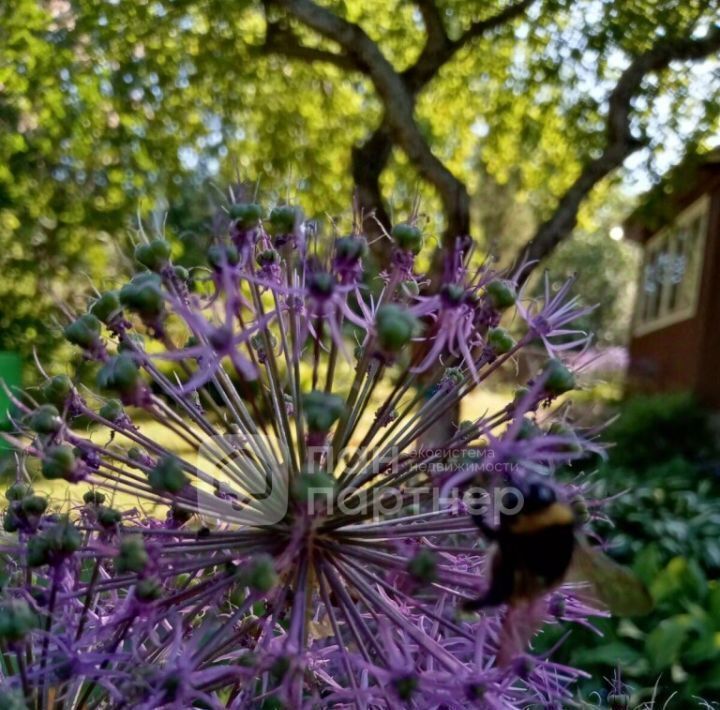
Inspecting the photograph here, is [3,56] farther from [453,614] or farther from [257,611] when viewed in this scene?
[453,614]

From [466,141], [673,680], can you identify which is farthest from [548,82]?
[673,680]

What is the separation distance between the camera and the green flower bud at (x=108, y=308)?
1.72m

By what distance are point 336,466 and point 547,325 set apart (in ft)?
1.89

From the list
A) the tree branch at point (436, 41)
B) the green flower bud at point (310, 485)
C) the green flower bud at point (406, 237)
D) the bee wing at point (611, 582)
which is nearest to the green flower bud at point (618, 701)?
the bee wing at point (611, 582)

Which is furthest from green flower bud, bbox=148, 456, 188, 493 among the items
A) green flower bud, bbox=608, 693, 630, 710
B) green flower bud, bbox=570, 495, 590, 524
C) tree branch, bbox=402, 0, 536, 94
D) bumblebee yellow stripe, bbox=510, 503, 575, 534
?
tree branch, bbox=402, 0, 536, 94

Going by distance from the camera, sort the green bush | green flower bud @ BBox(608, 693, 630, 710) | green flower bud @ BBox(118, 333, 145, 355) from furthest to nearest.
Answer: the green bush → green flower bud @ BBox(608, 693, 630, 710) → green flower bud @ BBox(118, 333, 145, 355)

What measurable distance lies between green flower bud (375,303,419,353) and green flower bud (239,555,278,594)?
0.42 metres

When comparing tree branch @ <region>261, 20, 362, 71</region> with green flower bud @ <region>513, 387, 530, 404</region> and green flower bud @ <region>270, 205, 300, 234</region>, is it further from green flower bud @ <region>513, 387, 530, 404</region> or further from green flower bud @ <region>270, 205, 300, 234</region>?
green flower bud @ <region>513, 387, 530, 404</region>

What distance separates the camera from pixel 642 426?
12234 mm

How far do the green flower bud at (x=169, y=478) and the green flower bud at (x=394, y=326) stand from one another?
420mm

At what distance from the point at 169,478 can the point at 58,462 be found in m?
0.21

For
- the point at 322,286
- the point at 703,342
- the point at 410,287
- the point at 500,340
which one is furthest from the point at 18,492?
the point at 703,342

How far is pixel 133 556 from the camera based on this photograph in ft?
4.67

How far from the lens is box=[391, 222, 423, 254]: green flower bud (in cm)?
191
